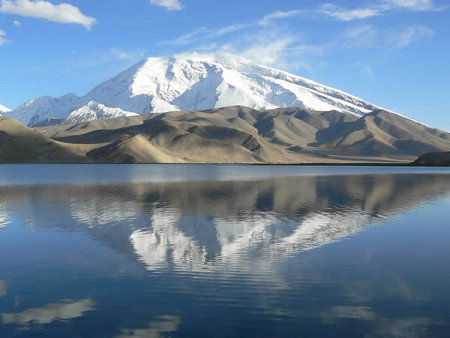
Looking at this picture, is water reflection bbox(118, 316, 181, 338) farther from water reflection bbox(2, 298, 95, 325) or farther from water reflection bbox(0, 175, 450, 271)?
water reflection bbox(0, 175, 450, 271)

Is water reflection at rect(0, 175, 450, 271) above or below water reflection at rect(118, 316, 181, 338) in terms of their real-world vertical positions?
above

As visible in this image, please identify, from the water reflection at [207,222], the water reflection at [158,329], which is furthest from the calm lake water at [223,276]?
the water reflection at [207,222]

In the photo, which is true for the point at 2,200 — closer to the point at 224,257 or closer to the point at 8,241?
the point at 8,241

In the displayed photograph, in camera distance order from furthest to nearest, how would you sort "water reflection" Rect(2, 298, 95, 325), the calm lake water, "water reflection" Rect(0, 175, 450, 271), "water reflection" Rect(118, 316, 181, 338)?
"water reflection" Rect(0, 175, 450, 271) → "water reflection" Rect(2, 298, 95, 325) → the calm lake water → "water reflection" Rect(118, 316, 181, 338)

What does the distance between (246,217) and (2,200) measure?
33070 millimetres

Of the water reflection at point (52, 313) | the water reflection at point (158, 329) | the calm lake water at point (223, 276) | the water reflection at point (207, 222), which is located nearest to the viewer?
the water reflection at point (158, 329)

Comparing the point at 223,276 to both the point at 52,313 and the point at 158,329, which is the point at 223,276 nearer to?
the point at 158,329

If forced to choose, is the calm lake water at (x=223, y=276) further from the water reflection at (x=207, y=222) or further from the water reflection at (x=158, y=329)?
the water reflection at (x=207, y=222)

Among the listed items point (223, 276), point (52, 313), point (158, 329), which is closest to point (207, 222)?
point (223, 276)

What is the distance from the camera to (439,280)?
20.8 m

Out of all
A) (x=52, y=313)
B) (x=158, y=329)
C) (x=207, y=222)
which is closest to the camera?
(x=158, y=329)

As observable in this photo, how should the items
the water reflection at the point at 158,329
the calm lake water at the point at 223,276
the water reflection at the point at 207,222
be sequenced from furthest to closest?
the water reflection at the point at 207,222 < the calm lake water at the point at 223,276 < the water reflection at the point at 158,329

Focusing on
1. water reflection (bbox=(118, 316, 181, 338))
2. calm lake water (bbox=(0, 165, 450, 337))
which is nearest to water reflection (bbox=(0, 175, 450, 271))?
calm lake water (bbox=(0, 165, 450, 337))

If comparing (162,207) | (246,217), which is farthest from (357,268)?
(162,207)
